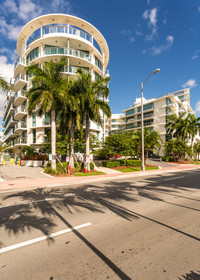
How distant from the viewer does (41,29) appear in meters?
27.4

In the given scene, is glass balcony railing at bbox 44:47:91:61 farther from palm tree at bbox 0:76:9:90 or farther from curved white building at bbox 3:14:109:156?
palm tree at bbox 0:76:9:90

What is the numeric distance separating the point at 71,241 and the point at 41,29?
33819mm

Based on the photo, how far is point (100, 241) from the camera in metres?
3.88

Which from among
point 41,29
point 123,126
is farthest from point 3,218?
point 123,126

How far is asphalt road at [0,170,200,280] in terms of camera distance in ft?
9.44

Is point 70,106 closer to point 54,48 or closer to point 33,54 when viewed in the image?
point 54,48

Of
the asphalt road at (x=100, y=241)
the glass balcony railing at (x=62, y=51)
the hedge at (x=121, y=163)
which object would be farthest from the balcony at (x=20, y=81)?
the asphalt road at (x=100, y=241)

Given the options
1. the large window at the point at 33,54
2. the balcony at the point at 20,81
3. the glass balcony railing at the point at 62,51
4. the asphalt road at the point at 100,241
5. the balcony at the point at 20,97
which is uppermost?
the large window at the point at 33,54

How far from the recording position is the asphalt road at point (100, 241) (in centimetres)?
288

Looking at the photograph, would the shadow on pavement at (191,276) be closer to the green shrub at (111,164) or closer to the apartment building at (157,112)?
the green shrub at (111,164)

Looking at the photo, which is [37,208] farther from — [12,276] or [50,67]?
[50,67]

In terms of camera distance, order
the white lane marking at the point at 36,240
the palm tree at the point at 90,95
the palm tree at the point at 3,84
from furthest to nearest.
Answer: the palm tree at the point at 90,95
the palm tree at the point at 3,84
the white lane marking at the point at 36,240

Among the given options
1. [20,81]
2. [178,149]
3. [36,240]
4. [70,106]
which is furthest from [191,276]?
[20,81]

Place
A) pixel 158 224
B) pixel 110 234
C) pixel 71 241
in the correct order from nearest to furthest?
1. pixel 71 241
2. pixel 110 234
3. pixel 158 224
